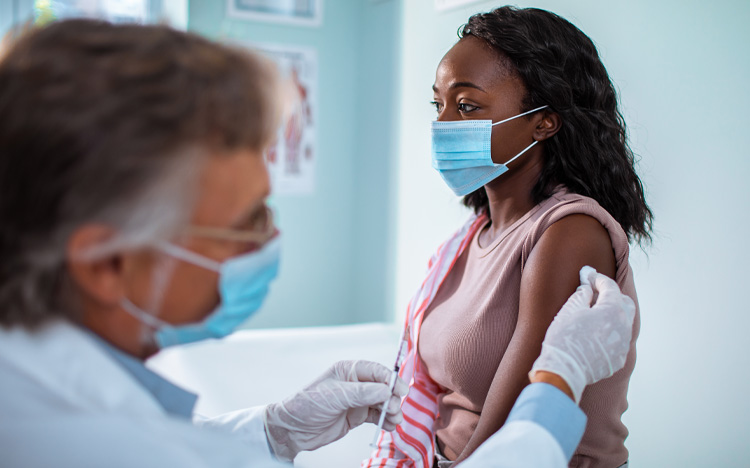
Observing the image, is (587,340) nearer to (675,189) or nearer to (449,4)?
(675,189)

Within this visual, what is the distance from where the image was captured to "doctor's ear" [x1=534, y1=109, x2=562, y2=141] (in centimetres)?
136

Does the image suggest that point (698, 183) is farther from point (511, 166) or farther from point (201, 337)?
point (201, 337)

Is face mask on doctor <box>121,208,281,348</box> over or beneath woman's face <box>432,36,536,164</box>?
beneath

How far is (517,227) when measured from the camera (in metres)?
1.35

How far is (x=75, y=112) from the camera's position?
66 centimetres

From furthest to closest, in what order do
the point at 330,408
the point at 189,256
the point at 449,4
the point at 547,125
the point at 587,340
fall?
the point at 449,4
the point at 547,125
the point at 330,408
the point at 587,340
the point at 189,256

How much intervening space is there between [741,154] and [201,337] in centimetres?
122

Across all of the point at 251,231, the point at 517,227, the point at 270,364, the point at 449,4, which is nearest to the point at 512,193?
the point at 517,227

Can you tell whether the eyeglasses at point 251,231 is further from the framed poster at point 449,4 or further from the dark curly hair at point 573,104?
the framed poster at point 449,4

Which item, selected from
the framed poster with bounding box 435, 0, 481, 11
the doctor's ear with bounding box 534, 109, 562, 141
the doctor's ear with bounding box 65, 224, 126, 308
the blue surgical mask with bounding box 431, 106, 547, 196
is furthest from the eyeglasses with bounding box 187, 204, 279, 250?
the framed poster with bounding box 435, 0, 481, 11

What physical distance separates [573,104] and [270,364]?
5.13 feet

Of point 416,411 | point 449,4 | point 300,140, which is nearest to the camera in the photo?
point 416,411

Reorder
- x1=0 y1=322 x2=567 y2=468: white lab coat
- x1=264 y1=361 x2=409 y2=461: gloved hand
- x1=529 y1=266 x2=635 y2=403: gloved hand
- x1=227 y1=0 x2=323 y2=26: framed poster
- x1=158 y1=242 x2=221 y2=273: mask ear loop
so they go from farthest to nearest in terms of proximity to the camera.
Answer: x1=227 y1=0 x2=323 y2=26: framed poster
x1=264 y1=361 x2=409 y2=461: gloved hand
x1=529 y1=266 x2=635 y2=403: gloved hand
x1=158 y1=242 x2=221 y2=273: mask ear loop
x1=0 y1=322 x2=567 y2=468: white lab coat

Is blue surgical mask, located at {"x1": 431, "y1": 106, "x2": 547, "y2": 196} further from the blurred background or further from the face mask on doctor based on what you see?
the face mask on doctor
